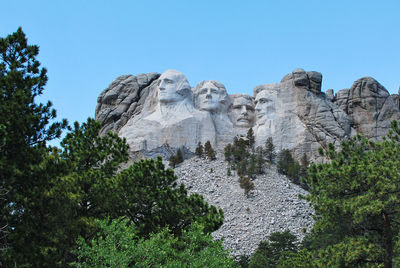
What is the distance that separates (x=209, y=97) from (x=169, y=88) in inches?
137

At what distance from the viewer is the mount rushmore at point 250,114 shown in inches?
1827

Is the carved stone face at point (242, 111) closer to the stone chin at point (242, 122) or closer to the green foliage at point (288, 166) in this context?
the stone chin at point (242, 122)

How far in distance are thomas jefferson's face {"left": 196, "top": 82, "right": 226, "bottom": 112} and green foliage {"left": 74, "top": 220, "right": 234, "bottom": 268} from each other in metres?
32.3

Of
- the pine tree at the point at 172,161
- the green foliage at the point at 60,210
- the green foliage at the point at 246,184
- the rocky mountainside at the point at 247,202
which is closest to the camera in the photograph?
the green foliage at the point at 60,210

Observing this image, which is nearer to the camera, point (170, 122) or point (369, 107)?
point (170, 122)

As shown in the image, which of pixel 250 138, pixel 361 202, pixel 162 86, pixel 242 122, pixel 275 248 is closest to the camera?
pixel 361 202

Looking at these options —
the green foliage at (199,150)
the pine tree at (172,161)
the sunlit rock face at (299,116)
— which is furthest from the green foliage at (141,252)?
the sunlit rock face at (299,116)

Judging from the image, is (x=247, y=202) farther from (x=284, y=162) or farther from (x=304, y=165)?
(x=304, y=165)

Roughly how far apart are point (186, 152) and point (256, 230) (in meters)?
11.2

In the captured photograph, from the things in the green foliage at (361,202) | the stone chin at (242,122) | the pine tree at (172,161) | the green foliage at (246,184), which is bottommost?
the green foliage at (361,202)

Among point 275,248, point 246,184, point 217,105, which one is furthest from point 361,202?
point 217,105

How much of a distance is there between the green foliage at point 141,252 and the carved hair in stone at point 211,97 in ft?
106

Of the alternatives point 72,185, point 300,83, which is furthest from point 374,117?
point 72,185

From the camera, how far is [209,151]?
45875 mm
